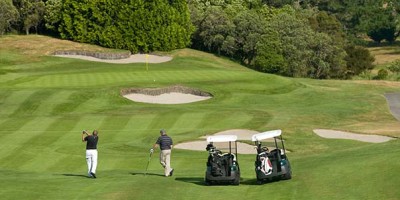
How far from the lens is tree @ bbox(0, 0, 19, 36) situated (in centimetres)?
11100

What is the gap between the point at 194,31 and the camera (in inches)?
4692

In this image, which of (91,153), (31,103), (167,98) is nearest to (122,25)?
(167,98)

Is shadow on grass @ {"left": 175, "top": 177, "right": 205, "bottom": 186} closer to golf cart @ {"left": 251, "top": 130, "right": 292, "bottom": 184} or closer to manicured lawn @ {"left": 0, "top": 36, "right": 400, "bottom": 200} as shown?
manicured lawn @ {"left": 0, "top": 36, "right": 400, "bottom": 200}

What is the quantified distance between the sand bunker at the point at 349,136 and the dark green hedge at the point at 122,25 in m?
68.6

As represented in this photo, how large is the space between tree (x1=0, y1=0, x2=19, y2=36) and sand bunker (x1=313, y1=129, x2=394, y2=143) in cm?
7535

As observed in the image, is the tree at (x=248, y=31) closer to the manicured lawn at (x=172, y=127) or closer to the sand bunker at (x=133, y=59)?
the sand bunker at (x=133, y=59)

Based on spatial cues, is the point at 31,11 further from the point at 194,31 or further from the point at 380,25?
the point at 380,25

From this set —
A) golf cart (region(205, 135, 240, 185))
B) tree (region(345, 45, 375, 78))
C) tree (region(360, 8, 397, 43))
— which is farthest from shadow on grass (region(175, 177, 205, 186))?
tree (region(360, 8, 397, 43))

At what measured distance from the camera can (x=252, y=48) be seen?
372 ft

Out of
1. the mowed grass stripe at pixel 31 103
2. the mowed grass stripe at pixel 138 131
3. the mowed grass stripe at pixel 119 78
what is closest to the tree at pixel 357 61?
the mowed grass stripe at pixel 119 78

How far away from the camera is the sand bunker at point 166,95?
6562cm

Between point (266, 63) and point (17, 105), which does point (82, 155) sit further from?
point (266, 63)

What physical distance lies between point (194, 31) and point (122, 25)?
12544 mm

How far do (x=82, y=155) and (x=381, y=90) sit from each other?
50.5m
